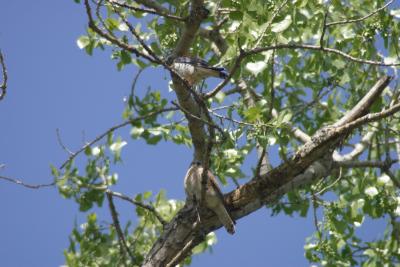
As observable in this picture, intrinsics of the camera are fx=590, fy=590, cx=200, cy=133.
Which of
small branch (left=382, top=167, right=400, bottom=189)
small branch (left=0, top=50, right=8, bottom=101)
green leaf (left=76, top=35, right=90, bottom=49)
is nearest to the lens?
small branch (left=0, top=50, right=8, bottom=101)

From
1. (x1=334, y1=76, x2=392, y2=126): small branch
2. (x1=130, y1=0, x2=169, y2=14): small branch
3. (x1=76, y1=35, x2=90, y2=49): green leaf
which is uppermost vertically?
(x1=76, y1=35, x2=90, y2=49): green leaf

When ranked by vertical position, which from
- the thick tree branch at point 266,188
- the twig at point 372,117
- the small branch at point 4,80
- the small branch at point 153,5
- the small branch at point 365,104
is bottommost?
the twig at point 372,117

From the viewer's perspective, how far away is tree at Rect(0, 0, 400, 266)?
14.4 ft

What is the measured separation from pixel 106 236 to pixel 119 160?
2.80 feet

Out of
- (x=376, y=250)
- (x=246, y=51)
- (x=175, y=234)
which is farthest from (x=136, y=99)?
(x=376, y=250)

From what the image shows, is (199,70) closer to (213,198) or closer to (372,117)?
(213,198)

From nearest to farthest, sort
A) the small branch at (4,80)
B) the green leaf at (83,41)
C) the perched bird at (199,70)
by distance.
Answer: the small branch at (4,80) < the perched bird at (199,70) < the green leaf at (83,41)

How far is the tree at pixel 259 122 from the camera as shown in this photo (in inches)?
173

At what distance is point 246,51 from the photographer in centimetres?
423

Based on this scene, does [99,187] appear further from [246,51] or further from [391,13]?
[391,13]

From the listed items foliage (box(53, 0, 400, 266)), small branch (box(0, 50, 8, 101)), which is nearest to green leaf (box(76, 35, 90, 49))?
foliage (box(53, 0, 400, 266))

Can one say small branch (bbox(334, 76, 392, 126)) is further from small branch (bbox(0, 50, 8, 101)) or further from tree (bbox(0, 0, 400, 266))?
small branch (bbox(0, 50, 8, 101))

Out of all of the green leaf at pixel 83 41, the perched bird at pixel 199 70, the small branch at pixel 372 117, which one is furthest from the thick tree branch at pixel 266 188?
the green leaf at pixel 83 41

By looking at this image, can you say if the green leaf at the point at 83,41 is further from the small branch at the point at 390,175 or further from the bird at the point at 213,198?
the small branch at the point at 390,175
